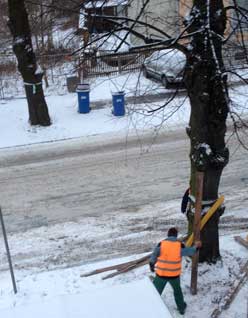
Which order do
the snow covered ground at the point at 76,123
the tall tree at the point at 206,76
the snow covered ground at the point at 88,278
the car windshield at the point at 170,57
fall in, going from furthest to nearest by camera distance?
the snow covered ground at the point at 76,123, the car windshield at the point at 170,57, the tall tree at the point at 206,76, the snow covered ground at the point at 88,278

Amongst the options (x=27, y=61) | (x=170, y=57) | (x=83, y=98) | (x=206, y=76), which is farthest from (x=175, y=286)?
(x=83, y=98)

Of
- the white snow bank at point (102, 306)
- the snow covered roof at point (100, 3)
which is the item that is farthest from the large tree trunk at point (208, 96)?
the white snow bank at point (102, 306)

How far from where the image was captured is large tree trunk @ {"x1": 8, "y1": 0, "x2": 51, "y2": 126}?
1547cm

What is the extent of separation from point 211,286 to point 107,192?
15.0ft

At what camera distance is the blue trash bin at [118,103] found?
17.4m

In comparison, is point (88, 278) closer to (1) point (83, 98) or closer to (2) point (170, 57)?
(2) point (170, 57)

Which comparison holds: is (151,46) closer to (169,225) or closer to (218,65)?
(218,65)

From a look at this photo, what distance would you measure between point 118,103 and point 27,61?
353cm

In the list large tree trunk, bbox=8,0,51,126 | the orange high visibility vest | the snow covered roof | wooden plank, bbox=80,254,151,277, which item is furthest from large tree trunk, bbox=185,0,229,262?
large tree trunk, bbox=8,0,51,126

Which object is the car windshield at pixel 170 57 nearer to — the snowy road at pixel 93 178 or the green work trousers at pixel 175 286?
the snowy road at pixel 93 178

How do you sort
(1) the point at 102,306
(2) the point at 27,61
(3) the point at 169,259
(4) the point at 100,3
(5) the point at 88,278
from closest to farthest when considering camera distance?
1. (1) the point at 102,306
2. (3) the point at 169,259
3. (4) the point at 100,3
4. (5) the point at 88,278
5. (2) the point at 27,61

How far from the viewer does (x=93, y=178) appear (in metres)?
13.0

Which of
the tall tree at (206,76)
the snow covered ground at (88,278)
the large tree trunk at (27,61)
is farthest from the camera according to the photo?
the large tree trunk at (27,61)

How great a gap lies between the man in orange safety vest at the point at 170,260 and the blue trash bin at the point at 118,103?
416 inches
